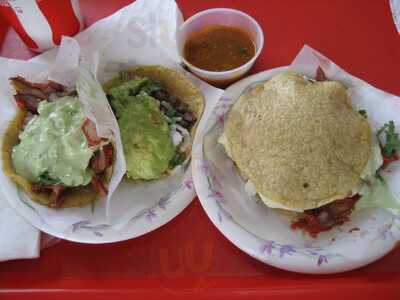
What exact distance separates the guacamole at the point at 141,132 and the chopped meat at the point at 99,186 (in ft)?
0.35

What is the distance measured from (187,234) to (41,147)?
63 cm

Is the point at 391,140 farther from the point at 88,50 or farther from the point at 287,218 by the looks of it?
the point at 88,50

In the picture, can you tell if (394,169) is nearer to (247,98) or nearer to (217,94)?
(247,98)

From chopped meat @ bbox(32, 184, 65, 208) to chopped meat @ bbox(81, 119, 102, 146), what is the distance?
20cm

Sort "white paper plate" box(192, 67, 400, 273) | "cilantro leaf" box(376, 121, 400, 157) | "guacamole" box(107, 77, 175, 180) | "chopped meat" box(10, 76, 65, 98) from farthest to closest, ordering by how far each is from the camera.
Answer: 1. "chopped meat" box(10, 76, 65, 98)
2. "guacamole" box(107, 77, 175, 180)
3. "cilantro leaf" box(376, 121, 400, 157)
4. "white paper plate" box(192, 67, 400, 273)

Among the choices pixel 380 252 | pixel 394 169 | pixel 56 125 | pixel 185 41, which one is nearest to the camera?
pixel 380 252

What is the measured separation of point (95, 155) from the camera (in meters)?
1.53

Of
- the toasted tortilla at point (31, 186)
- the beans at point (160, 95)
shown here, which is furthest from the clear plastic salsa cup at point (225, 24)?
the toasted tortilla at point (31, 186)

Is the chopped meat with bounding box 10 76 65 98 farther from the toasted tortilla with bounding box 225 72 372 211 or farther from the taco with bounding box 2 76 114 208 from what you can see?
the toasted tortilla with bounding box 225 72 372 211

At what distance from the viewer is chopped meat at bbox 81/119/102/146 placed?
59.8 inches

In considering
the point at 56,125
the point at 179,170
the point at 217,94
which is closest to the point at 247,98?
the point at 217,94

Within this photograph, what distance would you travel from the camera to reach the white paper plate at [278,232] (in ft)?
4.32

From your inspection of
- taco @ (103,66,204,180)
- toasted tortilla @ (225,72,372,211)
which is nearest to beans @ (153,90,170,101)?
taco @ (103,66,204,180)

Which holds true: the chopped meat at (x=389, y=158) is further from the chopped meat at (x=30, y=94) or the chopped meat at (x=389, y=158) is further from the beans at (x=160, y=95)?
the chopped meat at (x=30, y=94)
